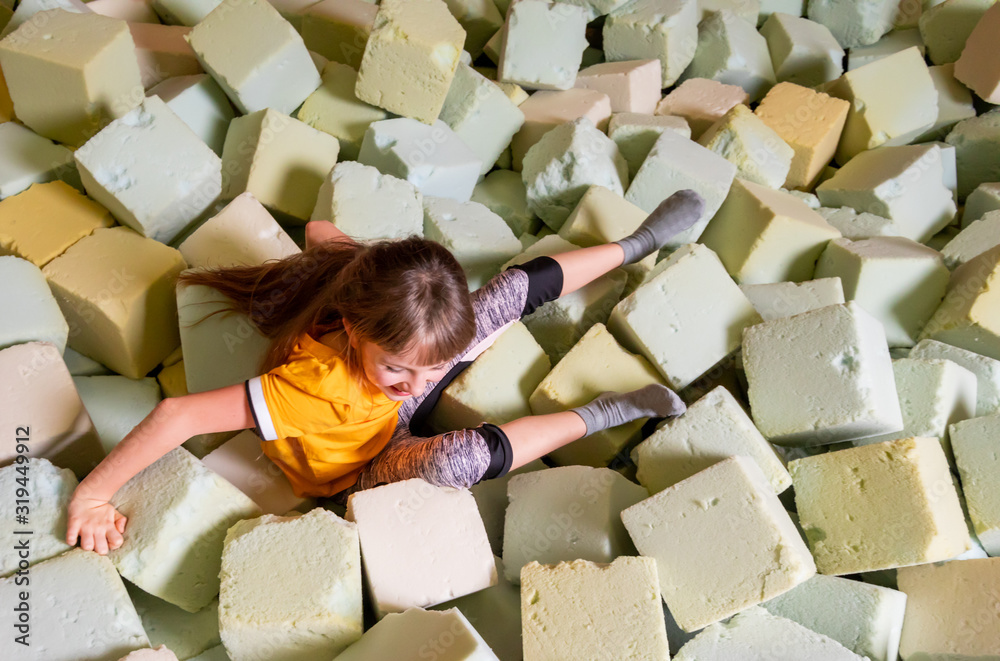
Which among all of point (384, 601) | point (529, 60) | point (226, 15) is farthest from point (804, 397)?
point (226, 15)

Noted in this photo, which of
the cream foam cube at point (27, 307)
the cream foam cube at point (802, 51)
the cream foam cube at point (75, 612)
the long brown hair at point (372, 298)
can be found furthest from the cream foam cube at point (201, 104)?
the cream foam cube at point (802, 51)

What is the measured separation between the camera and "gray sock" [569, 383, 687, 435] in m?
1.84

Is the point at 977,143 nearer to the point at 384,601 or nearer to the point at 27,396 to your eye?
the point at 384,601

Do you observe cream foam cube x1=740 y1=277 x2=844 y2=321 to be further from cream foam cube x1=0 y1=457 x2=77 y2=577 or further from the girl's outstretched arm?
cream foam cube x1=0 y1=457 x2=77 y2=577

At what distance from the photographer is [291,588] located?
147 centimetres

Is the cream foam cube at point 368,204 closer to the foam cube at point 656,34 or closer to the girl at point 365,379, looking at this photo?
the girl at point 365,379

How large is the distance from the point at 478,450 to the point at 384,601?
1.23 ft

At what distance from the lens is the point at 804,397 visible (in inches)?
70.2

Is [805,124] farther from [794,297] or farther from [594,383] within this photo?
[594,383]

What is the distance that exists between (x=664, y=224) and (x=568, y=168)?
0.35 metres

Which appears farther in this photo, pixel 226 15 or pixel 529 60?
pixel 529 60

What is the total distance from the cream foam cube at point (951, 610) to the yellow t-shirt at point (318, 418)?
1.22 metres

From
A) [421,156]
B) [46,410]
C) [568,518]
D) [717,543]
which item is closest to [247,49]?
[421,156]

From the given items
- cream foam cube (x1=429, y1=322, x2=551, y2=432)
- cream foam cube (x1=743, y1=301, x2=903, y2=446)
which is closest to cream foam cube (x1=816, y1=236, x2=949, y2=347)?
cream foam cube (x1=743, y1=301, x2=903, y2=446)
